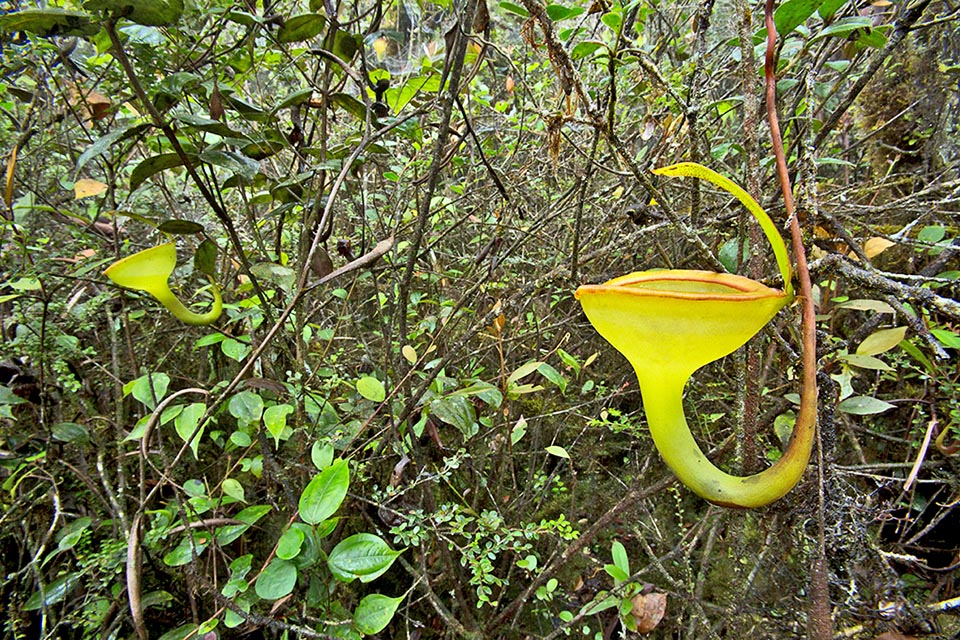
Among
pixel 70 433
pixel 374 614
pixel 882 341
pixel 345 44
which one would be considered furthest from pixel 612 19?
pixel 70 433

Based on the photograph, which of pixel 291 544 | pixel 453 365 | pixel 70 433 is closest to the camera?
pixel 291 544

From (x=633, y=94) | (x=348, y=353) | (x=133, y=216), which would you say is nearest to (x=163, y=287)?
(x=133, y=216)

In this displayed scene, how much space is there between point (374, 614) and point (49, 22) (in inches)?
31.9

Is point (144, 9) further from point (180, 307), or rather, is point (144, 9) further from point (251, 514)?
point (251, 514)

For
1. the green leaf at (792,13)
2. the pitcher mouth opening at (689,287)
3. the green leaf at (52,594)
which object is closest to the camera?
the pitcher mouth opening at (689,287)

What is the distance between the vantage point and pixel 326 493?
0.63m

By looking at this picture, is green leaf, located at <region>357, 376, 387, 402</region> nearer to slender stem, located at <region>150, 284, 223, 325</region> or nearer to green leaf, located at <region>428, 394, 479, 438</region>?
green leaf, located at <region>428, 394, 479, 438</region>

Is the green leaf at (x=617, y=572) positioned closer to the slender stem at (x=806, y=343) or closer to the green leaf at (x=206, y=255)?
the slender stem at (x=806, y=343)

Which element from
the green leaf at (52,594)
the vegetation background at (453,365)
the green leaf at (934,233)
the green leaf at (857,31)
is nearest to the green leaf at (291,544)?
the vegetation background at (453,365)

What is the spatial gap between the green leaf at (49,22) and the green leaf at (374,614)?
79 cm

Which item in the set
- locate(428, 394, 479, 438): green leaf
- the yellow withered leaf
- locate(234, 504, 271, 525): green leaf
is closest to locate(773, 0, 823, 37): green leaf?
locate(428, 394, 479, 438): green leaf

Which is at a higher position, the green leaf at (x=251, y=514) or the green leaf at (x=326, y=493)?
the green leaf at (x=326, y=493)

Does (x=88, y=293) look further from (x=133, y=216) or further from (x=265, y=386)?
(x=265, y=386)

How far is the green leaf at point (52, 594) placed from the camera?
80cm
